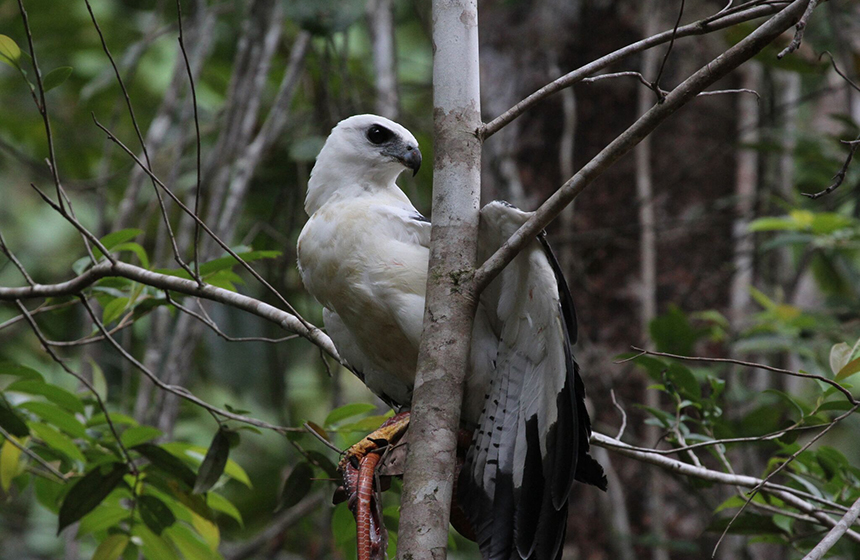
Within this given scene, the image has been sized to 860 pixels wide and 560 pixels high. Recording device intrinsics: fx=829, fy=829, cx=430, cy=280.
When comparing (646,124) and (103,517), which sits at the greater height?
(646,124)

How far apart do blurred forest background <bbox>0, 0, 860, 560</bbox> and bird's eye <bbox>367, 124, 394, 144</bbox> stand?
792 mm

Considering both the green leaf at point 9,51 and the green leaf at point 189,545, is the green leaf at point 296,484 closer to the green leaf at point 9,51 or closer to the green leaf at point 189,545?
the green leaf at point 189,545

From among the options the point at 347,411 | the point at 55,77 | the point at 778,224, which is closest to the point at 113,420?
the point at 347,411

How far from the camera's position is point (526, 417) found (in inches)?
101

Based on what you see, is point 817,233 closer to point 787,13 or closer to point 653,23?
point 653,23

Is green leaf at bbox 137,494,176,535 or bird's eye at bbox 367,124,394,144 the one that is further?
bird's eye at bbox 367,124,394,144

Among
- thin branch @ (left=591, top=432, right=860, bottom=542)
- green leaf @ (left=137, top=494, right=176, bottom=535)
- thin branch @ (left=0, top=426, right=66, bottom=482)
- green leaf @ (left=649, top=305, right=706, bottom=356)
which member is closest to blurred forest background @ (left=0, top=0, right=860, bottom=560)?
green leaf @ (left=649, top=305, right=706, bottom=356)

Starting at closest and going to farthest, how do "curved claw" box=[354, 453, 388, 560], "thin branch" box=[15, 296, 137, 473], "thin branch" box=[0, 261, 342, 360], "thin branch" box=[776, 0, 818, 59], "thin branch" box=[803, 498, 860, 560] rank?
"thin branch" box=[776, 0, 818, 59] < "thin branch" box=[803, 498, 860, 560] < "curved claw" box=[354, 453, 388, 560] < "thin branch" box=[0, 261, 342, 360] < "thin branch" box=[15, 296, 137, 473]

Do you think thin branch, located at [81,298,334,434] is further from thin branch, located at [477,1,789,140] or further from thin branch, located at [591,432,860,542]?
thin branch, located at [477,1,789,140]

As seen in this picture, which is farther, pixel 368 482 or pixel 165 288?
pixel 165 288

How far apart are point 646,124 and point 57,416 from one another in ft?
6.95

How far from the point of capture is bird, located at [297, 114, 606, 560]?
236cm

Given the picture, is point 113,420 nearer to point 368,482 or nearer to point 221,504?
point 221,504

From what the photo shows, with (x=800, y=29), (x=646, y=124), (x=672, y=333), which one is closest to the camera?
(x=800, y=29)
